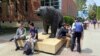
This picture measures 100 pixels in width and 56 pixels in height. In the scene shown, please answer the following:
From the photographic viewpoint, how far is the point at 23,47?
11.5m

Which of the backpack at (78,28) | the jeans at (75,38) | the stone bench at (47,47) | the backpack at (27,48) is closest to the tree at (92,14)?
the jeans at (75,38)

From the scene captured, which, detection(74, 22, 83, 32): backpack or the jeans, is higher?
detection(74, 22, 83, 32): backpack

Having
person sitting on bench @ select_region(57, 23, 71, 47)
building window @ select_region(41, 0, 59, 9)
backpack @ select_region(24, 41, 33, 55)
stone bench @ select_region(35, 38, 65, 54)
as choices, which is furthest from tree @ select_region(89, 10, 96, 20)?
backpack @ select_region(24, 41, 33, 55)

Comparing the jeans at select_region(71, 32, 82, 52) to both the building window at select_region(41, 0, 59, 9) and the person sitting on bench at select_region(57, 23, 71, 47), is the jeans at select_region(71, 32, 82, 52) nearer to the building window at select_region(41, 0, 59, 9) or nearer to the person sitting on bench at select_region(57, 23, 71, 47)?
the person sitting on bench at select_region(57, 23, 71, 47)

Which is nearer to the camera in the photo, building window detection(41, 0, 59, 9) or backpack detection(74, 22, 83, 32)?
backpack detection(74, 22, 83, 32)

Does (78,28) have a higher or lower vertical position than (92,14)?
higher

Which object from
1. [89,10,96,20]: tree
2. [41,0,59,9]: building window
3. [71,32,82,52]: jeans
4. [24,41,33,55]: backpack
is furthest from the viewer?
[89,10,96,20]: tree

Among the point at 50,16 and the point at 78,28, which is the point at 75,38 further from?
the point at 50,16

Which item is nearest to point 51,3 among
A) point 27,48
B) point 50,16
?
point 50,16

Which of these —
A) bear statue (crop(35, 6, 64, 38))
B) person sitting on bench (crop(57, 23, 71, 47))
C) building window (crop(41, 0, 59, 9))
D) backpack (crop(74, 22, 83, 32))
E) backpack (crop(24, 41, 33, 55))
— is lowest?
backpack (crop(24, 41, 33, 55))

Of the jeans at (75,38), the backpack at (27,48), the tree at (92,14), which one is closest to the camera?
the backpack at (27,48)

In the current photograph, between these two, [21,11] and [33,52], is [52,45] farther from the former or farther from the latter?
[21,11]

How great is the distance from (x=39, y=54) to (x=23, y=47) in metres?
1.14

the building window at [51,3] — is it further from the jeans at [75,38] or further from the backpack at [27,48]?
the backpack at [27,48]
